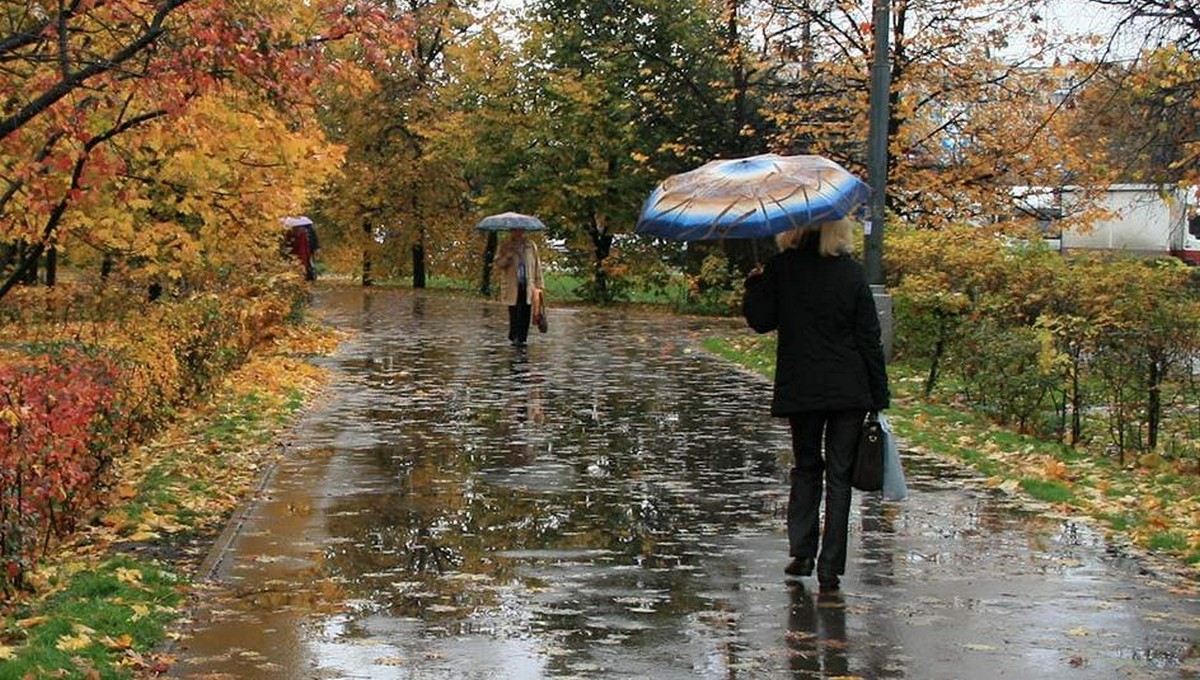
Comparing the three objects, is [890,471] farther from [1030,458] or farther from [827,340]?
[1030,458]

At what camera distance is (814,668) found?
6.28 meters

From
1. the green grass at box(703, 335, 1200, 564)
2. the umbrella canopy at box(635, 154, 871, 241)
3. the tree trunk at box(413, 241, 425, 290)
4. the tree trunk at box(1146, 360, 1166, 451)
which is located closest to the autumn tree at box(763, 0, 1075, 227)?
the green grass at box(703, 335, 1200, 564)

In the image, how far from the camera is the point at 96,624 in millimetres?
6660

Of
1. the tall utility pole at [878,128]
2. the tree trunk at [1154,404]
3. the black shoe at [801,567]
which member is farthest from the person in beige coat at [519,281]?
the black shoe at [801,567]

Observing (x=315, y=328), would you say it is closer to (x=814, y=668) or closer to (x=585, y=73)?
(x=585, y=73)

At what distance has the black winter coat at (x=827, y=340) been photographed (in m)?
7.74

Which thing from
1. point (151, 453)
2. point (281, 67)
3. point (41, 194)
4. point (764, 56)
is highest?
point (764, 56)

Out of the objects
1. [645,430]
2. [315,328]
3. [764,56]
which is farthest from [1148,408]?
[764,56]

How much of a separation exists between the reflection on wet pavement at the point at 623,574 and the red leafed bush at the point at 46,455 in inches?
34.7

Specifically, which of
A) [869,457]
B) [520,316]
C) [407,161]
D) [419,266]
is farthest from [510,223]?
[419,266]

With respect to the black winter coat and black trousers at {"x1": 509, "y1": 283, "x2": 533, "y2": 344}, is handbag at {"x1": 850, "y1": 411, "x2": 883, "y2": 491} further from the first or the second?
black trousers at {"x1": 509, "y1": 283, "x2": 533, "y2": 344}

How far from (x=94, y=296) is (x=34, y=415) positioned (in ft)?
46.9

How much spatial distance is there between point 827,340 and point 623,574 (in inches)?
59.8

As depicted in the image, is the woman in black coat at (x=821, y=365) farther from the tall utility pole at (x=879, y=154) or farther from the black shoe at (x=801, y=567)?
the tall utility pole at (x=879, y=154)
